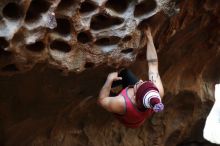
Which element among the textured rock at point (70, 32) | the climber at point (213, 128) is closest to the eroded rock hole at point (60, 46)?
the textured rock at point (70, 32)

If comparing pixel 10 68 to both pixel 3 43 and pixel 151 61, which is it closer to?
pixel 3 43

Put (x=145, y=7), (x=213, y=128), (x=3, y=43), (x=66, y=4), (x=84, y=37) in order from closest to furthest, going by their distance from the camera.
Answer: (x=3, y=43) < (x=66, y=4) < (x=84, y=37) < (x=145, y=7) < (x=213, y=128)

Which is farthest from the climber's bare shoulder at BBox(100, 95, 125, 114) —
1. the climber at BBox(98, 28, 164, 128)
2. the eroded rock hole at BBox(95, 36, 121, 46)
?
the eroded rock hole at BBox(95, 36, 121, 46)

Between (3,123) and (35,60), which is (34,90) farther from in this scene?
(35,60)

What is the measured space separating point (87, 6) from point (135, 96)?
46 cm

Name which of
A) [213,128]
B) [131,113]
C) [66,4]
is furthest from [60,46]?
[213,128]

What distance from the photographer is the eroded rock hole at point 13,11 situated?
6.47 ft

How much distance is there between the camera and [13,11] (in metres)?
2.00

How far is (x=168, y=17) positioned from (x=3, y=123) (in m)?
1.05

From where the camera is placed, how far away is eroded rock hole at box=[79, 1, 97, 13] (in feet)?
7.06

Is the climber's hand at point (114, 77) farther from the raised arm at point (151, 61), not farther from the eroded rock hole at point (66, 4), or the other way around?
the eroded rock hole at point (66, 4)

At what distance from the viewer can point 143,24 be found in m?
2.40

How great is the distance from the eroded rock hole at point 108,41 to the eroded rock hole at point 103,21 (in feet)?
0.19

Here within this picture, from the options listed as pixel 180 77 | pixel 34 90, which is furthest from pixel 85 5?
pixel 180 77
